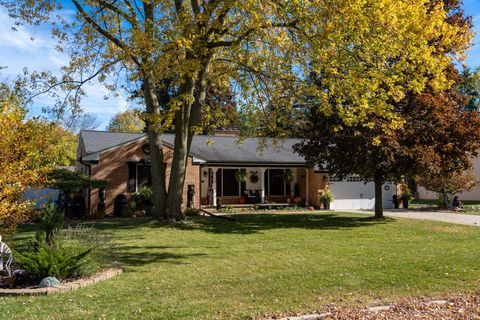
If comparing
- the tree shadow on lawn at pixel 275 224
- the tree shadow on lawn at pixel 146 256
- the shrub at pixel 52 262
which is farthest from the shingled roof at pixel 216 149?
the shrub at pixel 52 262

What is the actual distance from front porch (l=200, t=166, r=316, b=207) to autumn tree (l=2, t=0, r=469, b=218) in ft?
30.8

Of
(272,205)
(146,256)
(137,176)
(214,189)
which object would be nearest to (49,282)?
(146,256)

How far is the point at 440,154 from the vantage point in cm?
1766

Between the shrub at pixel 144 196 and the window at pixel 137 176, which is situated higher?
the window at pixel 137 176

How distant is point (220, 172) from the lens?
92.8 ft

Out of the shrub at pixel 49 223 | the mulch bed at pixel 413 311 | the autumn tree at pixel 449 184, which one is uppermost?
→ the autumn tree at pixel 449 184

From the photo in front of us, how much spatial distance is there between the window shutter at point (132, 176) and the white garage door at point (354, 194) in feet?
38.8

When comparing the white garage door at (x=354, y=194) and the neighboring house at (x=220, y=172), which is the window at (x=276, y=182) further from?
the white garage door at (x=354, y=194)

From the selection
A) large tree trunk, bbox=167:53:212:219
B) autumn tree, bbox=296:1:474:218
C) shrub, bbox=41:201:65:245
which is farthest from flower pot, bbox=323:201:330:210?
shrub, bbox=41:201:65:245

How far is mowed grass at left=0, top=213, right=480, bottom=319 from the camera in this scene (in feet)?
20.2

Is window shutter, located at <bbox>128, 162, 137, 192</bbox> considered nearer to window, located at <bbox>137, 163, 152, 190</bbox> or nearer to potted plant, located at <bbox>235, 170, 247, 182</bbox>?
window, located at <bbox>137, 163, 152, 190</bbox>

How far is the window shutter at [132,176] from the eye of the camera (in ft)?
→ 76.0

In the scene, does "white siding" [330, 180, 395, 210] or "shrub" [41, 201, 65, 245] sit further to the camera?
"white siding" [330, 180, 395, 210]

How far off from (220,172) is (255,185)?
8.43 feet
